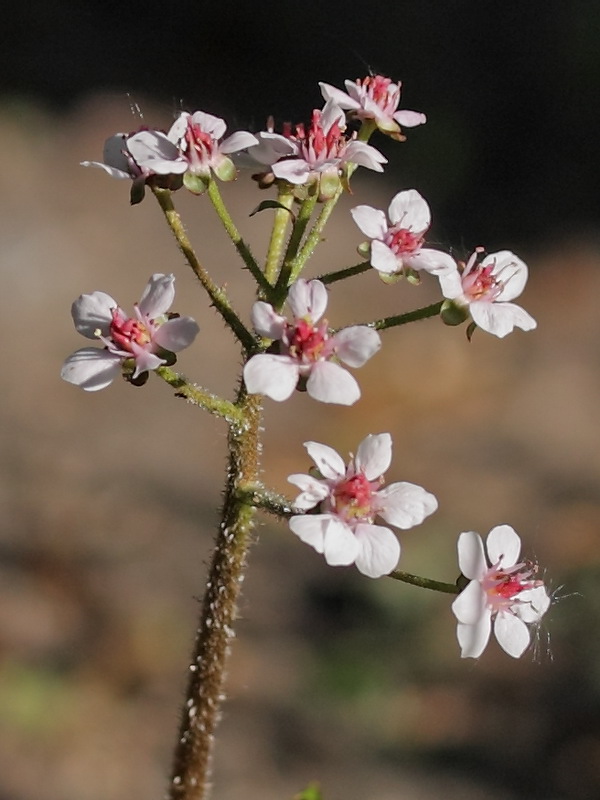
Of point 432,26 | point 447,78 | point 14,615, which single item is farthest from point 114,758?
point 432,26

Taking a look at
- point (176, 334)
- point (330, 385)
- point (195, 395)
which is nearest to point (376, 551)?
point (330, 385)

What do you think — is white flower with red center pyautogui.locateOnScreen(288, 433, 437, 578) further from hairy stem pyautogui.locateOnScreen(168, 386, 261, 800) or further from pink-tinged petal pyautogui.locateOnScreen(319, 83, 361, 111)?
pink-tinged petal pyautogui.locateOnScreen(319, 83, 361, 111)

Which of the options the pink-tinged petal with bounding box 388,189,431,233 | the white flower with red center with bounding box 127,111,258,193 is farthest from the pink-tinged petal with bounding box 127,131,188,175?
the pink-tinged petal with bounding box 388,189,431,233

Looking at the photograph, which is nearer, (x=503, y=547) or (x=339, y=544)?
(x=339, y=544)

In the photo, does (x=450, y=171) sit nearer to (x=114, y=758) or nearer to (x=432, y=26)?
(x=432, y=26)

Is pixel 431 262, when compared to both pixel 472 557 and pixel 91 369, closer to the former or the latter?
pixel 472 557
